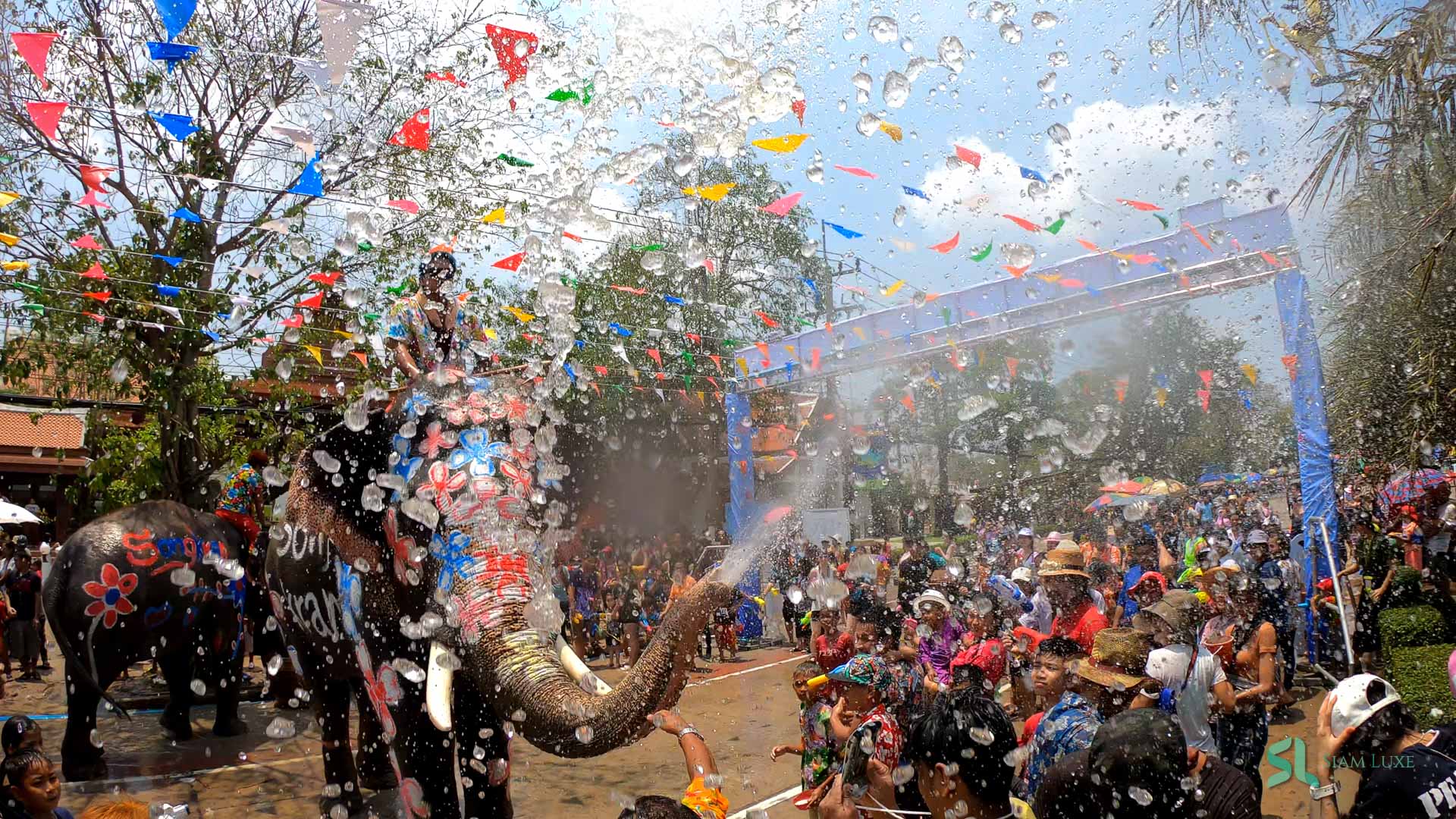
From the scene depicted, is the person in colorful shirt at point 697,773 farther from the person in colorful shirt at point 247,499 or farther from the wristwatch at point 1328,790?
the person in colorful shirt at point 247,499

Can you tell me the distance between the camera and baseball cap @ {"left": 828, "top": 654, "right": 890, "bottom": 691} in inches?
165

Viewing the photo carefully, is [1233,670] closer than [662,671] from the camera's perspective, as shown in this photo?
No

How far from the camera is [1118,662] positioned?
12.1 ft

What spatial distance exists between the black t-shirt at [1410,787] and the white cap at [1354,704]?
12 cm

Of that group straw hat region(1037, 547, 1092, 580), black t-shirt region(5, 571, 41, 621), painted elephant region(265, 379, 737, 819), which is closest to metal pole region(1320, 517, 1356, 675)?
straw hat region(1037, 547, 1092, 580)

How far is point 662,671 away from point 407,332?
2.33 metres

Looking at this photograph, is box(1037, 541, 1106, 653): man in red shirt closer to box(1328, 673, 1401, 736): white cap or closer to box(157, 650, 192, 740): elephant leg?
box(1328, 673, 1401, 736): white cap

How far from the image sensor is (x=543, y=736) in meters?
3.21

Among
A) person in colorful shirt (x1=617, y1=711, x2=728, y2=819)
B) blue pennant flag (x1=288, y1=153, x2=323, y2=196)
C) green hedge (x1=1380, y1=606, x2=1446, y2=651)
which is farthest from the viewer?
green hedge (x1=1380, y1=606, x2=1446, y2=651)

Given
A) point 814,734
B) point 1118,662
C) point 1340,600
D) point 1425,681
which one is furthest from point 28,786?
point 1340,600

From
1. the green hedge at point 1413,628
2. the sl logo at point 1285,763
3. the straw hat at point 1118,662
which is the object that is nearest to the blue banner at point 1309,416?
the green hedge at point 1413,628

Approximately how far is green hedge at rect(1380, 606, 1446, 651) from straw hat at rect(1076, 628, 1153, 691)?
6.17 meters

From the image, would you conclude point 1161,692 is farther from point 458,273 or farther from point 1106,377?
point 1106,377

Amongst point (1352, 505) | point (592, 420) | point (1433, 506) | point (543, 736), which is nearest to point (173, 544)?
point (543, 736)
